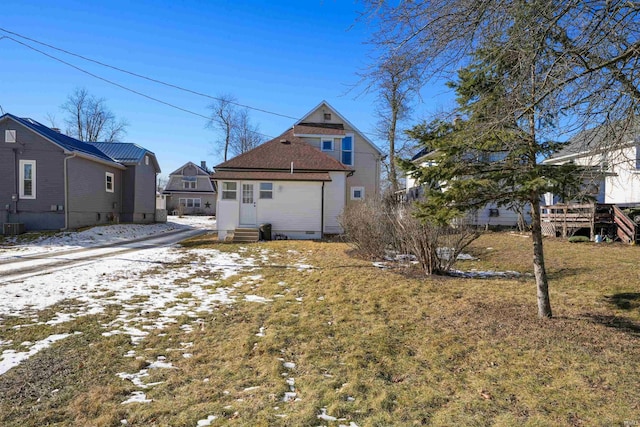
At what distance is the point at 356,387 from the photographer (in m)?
3.35

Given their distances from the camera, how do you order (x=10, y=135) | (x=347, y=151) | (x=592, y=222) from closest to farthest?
(x=592, y=222) < (x=10, y=135) < (x=347, y=151)

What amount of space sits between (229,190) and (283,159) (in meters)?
3.60

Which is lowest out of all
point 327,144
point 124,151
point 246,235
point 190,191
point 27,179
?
point 246,235

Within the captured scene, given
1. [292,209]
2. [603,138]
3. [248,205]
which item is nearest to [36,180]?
[248,205]

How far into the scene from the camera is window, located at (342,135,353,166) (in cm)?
2386

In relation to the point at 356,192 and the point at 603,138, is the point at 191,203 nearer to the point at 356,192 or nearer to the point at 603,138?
the point at 356,192

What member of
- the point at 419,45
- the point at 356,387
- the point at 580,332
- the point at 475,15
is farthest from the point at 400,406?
the point at 475,15

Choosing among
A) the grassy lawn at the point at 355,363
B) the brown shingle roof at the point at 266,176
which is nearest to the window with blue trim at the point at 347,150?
the brown shingle roof at the point at 266,176

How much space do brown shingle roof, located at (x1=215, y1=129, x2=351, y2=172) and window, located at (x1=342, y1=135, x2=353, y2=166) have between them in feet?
14.4

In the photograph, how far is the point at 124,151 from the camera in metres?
25.0

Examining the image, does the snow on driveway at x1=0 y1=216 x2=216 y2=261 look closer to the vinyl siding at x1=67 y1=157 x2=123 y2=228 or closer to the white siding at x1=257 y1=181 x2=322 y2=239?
the vinyl siding at x1=67 y1=157 x2=123 y2=228

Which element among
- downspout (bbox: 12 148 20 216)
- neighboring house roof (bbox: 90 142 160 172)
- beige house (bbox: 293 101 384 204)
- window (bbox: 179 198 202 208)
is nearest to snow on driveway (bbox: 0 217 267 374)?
downspout (bbox: 12 148 20 216)

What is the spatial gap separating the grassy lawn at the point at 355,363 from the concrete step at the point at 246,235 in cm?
854

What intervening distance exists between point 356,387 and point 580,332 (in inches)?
135
